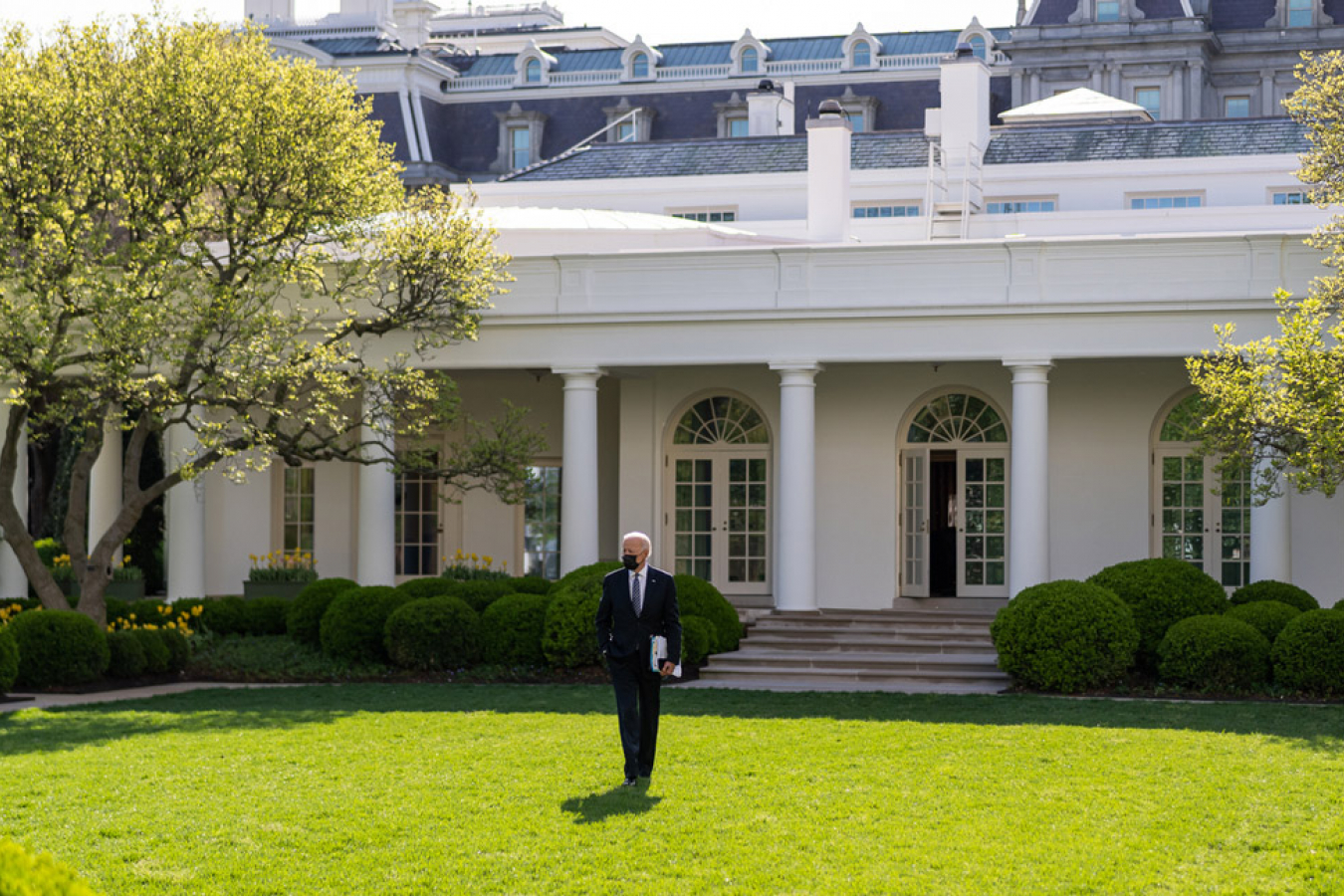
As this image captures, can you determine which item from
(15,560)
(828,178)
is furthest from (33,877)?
(828,178)

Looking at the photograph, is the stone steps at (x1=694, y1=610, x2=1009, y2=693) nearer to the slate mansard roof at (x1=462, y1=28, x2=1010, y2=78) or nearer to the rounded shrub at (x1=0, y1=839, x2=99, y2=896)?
the rounded shrub at (x1=0, y1=839, x2=99, y2=896)

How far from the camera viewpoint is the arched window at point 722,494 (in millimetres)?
23266

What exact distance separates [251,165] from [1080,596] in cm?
1000

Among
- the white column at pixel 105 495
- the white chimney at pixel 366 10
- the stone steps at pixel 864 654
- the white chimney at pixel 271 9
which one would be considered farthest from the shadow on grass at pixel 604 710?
the white chimney at pixel 271 9

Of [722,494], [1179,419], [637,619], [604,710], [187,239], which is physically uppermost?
[187,239]

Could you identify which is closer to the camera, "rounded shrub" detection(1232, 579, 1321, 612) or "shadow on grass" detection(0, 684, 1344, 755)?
"shadow on grass" detection(0, 684, 1344, 755)

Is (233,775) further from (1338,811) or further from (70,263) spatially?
(70,263)

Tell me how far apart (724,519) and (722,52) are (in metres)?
45.3

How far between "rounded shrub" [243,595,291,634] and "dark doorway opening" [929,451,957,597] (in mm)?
8674

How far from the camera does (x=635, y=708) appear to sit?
1087 centimetres

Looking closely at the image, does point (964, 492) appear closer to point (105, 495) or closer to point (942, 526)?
point (942, 526)

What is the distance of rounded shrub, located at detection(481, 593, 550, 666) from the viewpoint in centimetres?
1855

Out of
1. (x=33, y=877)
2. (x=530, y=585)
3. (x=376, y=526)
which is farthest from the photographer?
(x=376, y=526)

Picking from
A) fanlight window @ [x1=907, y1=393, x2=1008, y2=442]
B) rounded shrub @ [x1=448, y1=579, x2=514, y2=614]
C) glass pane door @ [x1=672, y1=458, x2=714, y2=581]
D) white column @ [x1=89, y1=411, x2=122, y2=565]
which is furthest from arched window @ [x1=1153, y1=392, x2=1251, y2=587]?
white column @ [x1=89, y1=411, x2=122, y2=565]
